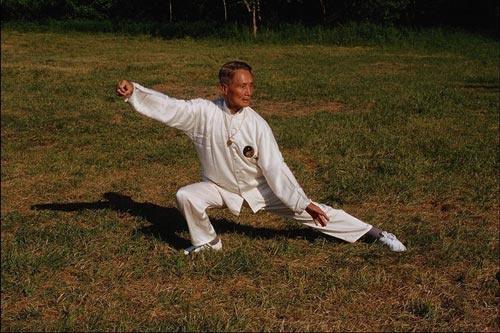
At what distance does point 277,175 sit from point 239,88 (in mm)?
639

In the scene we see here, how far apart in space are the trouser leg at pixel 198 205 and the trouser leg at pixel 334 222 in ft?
1.36

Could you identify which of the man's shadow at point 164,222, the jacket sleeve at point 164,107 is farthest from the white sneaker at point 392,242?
the jacket sleeve at point 164,107

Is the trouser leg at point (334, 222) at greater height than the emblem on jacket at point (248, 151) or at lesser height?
lesser

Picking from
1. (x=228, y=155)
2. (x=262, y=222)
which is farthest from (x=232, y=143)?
(x=262, y=222)

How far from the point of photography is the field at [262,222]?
343 cm

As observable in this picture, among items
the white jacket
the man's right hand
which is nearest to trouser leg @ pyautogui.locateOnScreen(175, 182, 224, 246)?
the white jacket

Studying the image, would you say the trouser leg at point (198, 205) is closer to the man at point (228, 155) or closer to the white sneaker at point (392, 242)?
the man at point (228, 155)

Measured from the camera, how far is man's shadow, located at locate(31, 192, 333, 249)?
4559mm

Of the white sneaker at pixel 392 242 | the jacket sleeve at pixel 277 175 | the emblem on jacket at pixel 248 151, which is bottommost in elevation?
the white sneaker at pixel 392 242

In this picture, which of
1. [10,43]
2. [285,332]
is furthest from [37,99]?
[10,43]

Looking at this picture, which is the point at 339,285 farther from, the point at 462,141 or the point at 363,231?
the point at 462,141

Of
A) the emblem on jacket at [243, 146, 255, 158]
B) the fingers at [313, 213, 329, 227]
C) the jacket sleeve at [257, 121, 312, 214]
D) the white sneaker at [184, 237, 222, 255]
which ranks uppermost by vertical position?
the emblem on jacket at [243, 146, 255, 158]

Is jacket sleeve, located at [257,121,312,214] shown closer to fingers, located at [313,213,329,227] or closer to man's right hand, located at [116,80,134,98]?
fingers, located at [313,213,329,227]

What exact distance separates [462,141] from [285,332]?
5153 millimetres
